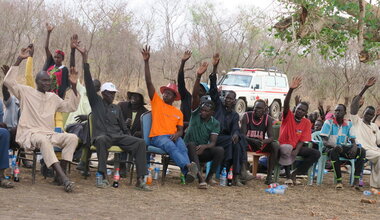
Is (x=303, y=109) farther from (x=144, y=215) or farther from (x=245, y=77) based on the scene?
(x=245, y=77)

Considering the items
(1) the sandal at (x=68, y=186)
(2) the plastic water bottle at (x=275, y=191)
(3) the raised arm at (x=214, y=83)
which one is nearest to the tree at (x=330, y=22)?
(3) the raised arm at (x=214, y=83)

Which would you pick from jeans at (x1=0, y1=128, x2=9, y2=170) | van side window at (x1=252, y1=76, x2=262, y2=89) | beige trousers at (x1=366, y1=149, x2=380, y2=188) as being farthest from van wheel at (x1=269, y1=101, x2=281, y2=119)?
jeans at (x1=0, y1=128, x2=9, y2=170)

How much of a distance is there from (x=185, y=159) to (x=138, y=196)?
1098mm

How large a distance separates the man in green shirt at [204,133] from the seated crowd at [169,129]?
0.05 ft

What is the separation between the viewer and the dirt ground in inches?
239

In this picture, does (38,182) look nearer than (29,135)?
No

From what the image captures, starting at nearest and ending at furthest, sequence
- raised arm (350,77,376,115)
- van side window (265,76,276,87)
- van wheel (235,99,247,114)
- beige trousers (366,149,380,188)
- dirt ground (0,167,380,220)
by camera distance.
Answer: dirt ground (0,167,380,220) < raised arm (350,77,376,115) < beige trousers (366,149,380,188) < van wheel (235,99,247,114) < van side window (265,76,276,87)

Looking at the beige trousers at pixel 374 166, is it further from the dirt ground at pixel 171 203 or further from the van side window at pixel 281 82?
the van side window at pixel 281 82

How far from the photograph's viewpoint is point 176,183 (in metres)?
8.80

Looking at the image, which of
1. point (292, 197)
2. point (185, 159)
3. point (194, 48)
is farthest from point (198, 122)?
point (194, 48)

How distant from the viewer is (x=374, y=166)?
9625 millimetres

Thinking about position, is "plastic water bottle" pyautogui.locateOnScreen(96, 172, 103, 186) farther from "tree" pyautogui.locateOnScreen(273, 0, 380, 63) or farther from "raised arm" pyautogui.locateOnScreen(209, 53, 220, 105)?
"tree" pyautogui.locateOnScreen(273, 0, 380, 63)

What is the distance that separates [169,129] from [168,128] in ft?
0.06

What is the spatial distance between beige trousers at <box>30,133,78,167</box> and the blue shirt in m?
4.13
